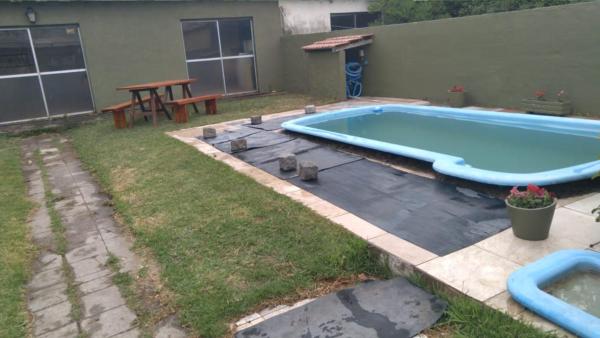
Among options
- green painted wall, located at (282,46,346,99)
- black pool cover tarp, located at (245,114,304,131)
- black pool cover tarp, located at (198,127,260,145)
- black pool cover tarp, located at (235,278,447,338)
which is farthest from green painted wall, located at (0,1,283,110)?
black pool cover tarp, located at (235,278,447,338)

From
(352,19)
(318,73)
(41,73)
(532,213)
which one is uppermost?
(352,19)

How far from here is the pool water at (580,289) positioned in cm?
193

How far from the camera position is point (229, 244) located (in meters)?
2.92

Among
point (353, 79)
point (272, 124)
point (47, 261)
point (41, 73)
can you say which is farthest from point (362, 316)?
point (41, 73)

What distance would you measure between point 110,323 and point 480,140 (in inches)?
202

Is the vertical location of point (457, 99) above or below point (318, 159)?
above

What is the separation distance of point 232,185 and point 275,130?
266 centimetres

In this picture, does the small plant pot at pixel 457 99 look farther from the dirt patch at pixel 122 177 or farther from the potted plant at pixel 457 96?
the dirt patch at pixel 122 177

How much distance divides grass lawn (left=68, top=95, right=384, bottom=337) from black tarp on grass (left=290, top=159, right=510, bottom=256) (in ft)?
1.20

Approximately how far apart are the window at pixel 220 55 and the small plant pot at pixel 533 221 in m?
9.70

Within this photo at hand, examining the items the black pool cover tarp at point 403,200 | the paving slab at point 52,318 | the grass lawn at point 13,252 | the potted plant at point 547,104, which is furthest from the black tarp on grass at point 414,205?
the potted plant at point 547,104

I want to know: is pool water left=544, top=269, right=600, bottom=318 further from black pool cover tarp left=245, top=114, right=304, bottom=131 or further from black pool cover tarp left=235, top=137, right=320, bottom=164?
black pool cover tarp left=245, top=114, right=304, bottom=131

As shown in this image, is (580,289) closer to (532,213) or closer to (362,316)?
(532,213)

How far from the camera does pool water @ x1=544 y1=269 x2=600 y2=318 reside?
193 centimetres
